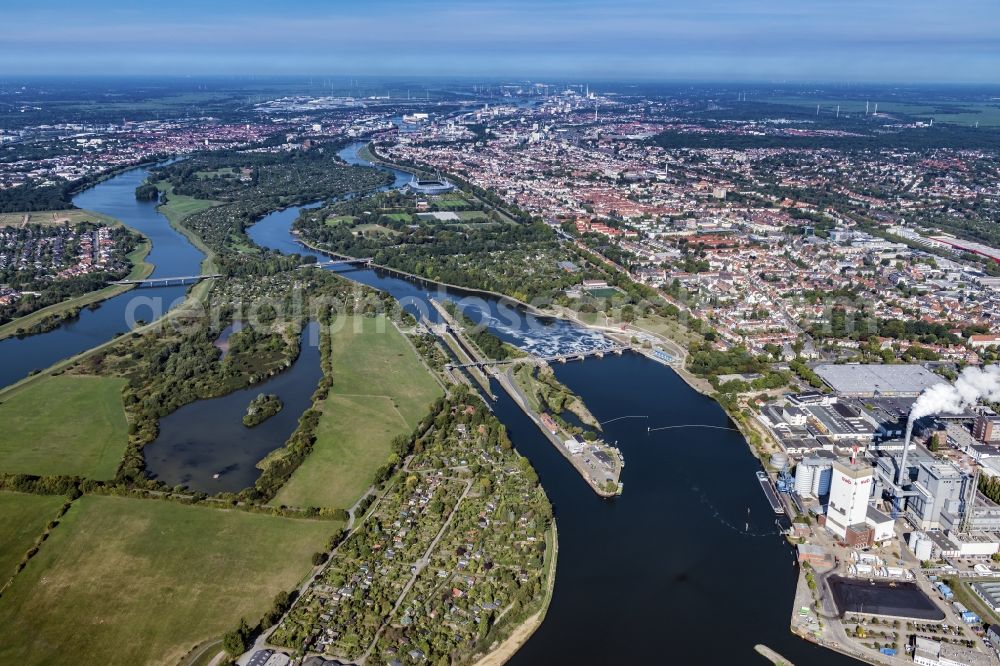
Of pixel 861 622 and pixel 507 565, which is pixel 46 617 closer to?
pixel 507 565

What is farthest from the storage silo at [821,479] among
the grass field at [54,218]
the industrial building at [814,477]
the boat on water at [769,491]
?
the grass field at [54,218]

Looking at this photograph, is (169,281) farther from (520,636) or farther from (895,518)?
(895,518)

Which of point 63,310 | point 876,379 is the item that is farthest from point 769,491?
point 63,310

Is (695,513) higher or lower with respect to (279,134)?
lower

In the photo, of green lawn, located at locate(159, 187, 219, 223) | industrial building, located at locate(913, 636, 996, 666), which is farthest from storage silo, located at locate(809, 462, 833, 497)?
green lawn, located at locate(159, 187, 219, 223)

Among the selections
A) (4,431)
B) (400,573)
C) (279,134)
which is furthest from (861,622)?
(279,134)
